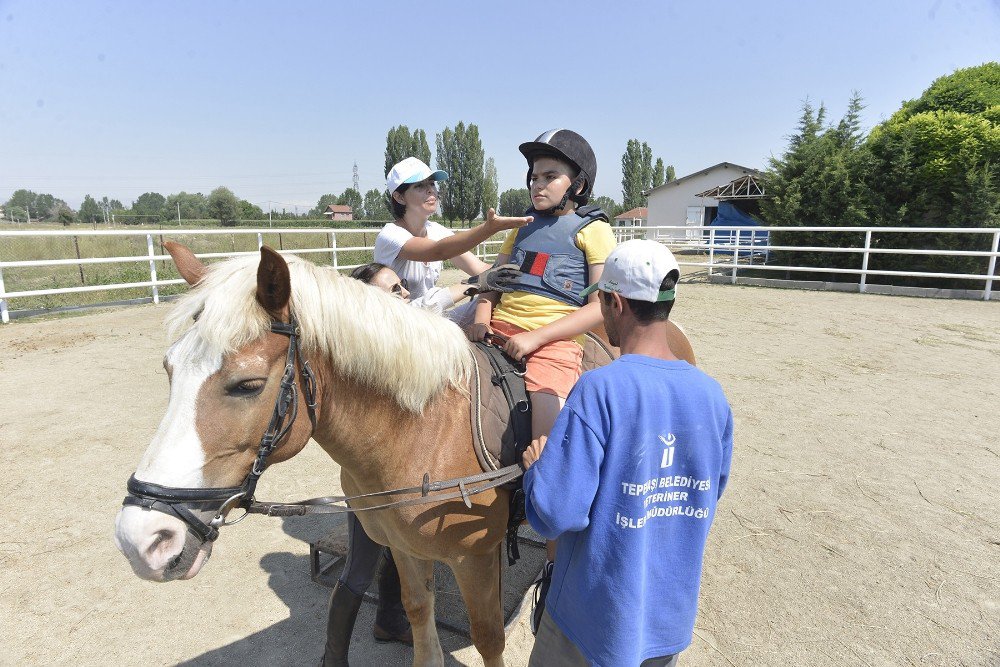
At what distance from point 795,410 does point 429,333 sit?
4.65 m

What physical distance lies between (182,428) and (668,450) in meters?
1.23

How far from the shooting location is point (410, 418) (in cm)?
171

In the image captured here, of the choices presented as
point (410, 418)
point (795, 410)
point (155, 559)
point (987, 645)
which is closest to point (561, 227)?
point (410, 418)

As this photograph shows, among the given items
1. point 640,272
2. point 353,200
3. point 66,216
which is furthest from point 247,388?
point 353,200

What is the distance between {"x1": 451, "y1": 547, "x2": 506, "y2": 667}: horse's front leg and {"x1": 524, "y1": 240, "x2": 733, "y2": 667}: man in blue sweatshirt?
510mm

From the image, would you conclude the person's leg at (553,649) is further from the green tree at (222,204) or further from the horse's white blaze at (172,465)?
the green tree at (222,204)

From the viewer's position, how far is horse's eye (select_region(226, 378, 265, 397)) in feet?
4.39

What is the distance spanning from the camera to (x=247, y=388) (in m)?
1.36

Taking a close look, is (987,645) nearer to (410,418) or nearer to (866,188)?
(410,418)

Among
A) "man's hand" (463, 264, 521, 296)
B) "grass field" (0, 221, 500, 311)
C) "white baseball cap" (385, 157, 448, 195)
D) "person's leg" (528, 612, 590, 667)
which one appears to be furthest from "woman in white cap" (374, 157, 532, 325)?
"grass field" (0, 221, 500, 311)

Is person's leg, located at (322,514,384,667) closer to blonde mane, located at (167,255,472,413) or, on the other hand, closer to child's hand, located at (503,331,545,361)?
blonde mane, located at (167,255,472,413)

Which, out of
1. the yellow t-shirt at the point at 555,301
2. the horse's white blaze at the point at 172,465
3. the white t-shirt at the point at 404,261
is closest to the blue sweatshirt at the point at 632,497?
the yellow t-shirt at the point at 555,301

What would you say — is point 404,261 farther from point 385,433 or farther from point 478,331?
point 385,433

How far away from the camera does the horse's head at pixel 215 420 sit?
1.25 m
